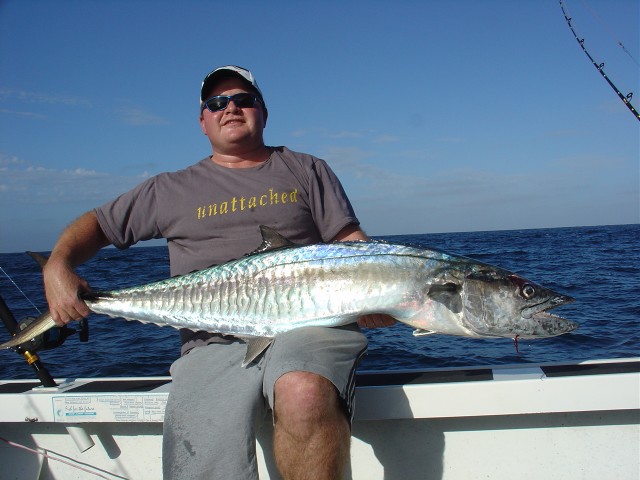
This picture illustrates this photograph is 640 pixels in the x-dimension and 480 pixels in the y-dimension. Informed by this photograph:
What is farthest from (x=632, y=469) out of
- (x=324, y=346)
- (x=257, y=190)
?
(x=257, y=190)

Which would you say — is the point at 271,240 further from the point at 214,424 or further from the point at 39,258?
the point at 39,258

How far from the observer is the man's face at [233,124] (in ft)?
9.46

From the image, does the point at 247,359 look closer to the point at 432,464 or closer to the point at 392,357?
the point at 432,464

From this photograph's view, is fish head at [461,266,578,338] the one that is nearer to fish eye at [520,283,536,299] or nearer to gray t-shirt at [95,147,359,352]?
fish eye at [520,283,536,299]

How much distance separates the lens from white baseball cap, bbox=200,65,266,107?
2.98 m

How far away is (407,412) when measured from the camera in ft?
8.08

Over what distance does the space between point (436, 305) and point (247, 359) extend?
2.73 ft

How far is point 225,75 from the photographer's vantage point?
3.00 metres

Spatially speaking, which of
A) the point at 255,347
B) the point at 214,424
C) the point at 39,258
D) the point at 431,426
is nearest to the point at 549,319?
the point at 431,426

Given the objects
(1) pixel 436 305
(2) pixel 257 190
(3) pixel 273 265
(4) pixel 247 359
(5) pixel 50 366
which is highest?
(2) pixel 257 190

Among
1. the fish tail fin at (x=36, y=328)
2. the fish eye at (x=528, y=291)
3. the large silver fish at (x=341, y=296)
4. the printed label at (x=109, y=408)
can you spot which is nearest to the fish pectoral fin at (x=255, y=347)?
the large silver fish at (x=341, y=296)

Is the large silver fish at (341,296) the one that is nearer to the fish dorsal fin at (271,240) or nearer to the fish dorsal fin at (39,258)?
the fish dorsal fin at (271,240)

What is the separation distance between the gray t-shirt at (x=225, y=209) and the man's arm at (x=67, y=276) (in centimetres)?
14

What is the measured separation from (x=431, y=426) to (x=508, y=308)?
0.79 m
